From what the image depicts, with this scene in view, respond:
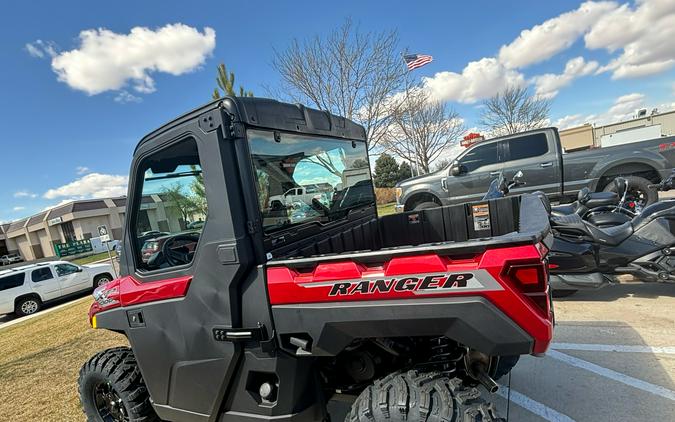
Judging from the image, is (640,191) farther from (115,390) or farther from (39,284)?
(39,284)

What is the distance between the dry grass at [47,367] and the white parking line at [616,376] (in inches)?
189

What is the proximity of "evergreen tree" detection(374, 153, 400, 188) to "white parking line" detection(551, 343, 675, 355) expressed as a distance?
1112 inches

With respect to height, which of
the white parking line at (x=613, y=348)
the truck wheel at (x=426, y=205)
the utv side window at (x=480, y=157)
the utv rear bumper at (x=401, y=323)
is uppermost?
the utv side window at (x=480, y=157)

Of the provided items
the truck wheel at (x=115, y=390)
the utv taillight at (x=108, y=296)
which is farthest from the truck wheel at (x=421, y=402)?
the utv taillight at (x=108, y=296)

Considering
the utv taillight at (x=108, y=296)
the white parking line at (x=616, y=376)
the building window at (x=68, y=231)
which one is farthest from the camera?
the building window at (x=68, y=231)

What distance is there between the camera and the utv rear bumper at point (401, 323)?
1.47 metres

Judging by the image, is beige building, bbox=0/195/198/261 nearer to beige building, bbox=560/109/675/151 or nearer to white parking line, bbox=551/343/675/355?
white parking line, bbox=551/343/675/355

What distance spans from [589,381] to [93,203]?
58.1m

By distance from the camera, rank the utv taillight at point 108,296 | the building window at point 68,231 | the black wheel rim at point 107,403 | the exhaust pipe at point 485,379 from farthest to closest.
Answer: the building window at point 68,231
the black wheel rim at point 107,403
the utv taillight at point 108,296
the exhaust pipe at point 485,379

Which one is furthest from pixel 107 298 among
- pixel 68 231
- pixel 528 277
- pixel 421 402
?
pixel 68 231

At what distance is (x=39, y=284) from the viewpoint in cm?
1223

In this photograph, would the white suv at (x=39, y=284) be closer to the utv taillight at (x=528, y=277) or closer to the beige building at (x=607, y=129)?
the utv taillight at (x=528, y=277)

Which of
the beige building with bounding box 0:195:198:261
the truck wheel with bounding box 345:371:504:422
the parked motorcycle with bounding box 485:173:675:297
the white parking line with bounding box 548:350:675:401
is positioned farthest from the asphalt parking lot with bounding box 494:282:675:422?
the beige building with bounding box 0:195:198:261

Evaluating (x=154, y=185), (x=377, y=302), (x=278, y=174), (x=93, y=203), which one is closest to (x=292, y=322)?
(x=377, y=302)
